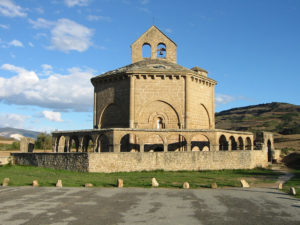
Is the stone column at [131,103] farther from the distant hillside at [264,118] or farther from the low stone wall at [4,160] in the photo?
the distant hillside at [264,118]

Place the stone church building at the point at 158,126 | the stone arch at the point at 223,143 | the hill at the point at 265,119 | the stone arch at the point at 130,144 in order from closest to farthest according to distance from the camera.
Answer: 1. the stone church building at the point at 158,126
2. the stone arch at the point at 130,144
3. the stone arch at the point at 223,143
4. the hill at the point at 265,119

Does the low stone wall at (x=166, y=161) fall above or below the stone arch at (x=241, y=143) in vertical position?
below

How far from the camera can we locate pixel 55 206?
965cm

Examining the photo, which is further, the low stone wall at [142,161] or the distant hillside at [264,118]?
the distant hillside at [264,118]

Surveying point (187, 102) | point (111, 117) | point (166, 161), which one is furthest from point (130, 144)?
point (187, 102)

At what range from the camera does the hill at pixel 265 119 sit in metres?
73.3

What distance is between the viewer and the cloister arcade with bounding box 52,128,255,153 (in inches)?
939

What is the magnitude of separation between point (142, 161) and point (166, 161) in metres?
1.77

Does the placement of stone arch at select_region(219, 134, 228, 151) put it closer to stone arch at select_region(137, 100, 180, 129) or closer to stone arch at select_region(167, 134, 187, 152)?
stone arch at select_region(167, 134, 187, 152)

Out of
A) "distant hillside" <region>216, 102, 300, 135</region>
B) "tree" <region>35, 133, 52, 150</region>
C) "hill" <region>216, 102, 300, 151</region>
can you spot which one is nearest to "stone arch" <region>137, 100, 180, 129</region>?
"tree" <region>35, 133, 52, 150</region>

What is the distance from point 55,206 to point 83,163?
11.5 m

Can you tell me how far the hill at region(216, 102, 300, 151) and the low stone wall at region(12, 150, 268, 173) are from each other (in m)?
39.9

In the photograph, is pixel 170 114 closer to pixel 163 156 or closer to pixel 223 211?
pixel 163 156

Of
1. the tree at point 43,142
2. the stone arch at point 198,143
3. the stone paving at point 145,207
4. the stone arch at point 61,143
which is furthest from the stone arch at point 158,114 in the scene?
the tree at point 43,142
